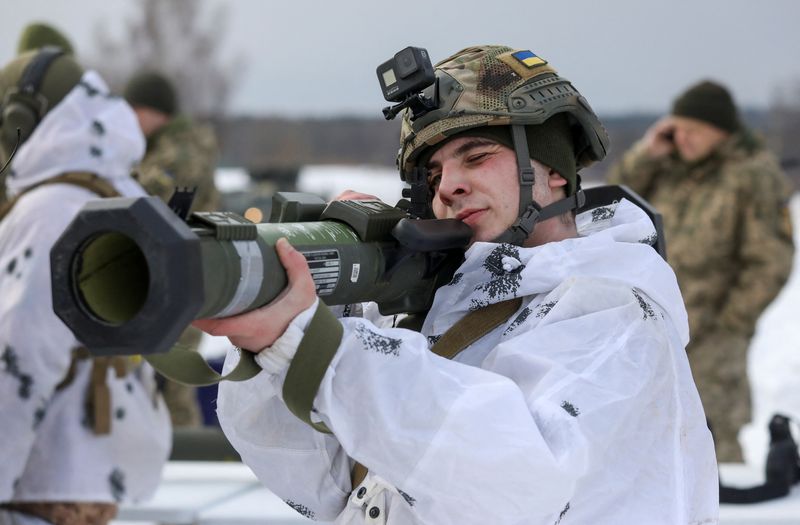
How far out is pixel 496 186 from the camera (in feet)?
6.95

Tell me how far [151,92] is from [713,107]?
332cm

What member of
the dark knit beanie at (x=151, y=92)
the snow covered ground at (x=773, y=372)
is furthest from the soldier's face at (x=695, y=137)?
the dark knit beanie at (x=151, y=92)

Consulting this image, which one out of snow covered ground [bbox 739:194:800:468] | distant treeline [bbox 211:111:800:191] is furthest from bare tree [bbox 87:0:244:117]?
snow covered ground [bbox 739:194:800:468]

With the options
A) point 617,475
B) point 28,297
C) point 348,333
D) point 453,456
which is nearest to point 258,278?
point 348,333

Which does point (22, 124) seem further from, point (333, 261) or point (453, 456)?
point (453, 456)

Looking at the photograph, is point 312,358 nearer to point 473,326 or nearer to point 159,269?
point 159,269

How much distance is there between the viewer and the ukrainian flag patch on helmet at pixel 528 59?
2193 mm

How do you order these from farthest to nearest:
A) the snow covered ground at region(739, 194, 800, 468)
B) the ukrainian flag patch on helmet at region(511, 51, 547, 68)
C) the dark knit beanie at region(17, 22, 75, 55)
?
→ 1. the snow covered ground at region(739, 194, 800, 468)
2. the dark knit beanie at region(17, 22, 75, 55)
3. the ukrainian flag patch on helmet at region(511, 51, 547, 68)

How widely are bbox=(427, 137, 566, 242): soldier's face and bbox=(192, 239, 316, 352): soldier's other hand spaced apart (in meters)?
0.53

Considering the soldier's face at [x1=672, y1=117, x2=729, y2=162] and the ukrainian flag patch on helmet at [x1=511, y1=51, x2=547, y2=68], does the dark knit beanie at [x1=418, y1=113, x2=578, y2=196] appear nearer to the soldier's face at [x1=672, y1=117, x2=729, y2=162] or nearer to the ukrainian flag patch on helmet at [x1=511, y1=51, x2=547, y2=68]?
the ukrainian flag patch on helmet at [x1=511, y1=51, x2=547, y2=68]

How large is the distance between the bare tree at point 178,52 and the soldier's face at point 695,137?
91.8ft

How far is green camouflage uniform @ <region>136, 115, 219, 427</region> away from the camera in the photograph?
20.8 feet

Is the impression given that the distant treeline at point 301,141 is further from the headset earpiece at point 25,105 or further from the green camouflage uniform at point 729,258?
the headset earpiece at point 25,105

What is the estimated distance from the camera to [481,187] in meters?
2.11
